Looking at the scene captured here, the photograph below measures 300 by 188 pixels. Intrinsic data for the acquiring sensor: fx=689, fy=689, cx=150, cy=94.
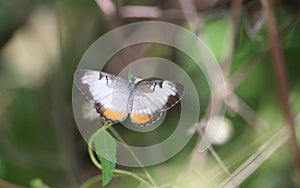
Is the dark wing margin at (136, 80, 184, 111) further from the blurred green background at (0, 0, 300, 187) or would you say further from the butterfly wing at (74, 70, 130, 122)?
the blurred green background at (0, 0, 300, 187)

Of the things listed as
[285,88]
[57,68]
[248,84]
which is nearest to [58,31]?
[57,68]

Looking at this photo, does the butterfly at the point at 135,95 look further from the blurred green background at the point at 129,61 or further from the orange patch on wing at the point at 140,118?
the blurred green background at the point at 129,61

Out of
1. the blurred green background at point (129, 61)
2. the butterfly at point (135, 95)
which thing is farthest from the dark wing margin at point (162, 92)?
the blurred green background at point (129, 61)

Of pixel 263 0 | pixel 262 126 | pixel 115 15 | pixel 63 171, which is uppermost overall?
pixel 115 15

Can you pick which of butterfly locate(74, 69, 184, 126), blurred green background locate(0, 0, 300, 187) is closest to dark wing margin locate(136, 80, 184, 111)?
butterfly locate(74, 69, 184, 126)

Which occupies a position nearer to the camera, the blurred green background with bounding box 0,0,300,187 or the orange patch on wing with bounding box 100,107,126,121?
the orange patch on wing with bounding box 100,107,126,121

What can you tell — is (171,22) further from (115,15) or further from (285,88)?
(285,88)

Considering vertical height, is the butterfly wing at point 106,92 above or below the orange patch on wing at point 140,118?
above
